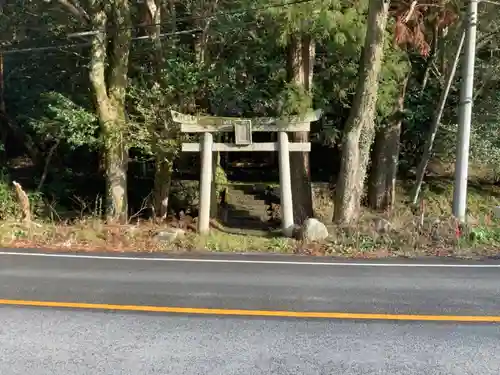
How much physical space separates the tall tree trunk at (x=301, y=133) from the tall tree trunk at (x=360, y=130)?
5.22ft

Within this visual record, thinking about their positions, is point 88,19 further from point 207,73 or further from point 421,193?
point 421,193

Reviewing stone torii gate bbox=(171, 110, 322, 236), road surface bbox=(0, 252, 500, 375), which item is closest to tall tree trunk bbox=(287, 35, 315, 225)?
stone torii gate bbox=(171, 110, 322, 236)

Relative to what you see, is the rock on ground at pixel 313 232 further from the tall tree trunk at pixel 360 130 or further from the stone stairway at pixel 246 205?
the stone stairway at pixel 246 205

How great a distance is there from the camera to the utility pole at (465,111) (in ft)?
38.6

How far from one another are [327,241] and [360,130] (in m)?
3.10

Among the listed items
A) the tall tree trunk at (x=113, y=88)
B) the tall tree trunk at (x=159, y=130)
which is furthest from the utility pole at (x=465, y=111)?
the tall tree trunk at (x=113, y=88)

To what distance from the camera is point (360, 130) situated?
512 inches

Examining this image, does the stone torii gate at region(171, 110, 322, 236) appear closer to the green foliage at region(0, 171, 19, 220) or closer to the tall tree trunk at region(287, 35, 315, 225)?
the tall tree trunk at region(287, 35, 315, 225)

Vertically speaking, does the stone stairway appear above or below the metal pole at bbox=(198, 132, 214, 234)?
below

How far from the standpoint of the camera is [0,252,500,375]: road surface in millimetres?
4500

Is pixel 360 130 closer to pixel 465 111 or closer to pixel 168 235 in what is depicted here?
pixel 465 111

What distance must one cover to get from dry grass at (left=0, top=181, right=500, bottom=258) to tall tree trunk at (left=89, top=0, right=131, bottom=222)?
2.30 m

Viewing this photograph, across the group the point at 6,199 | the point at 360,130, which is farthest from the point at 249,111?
the point at 6,199

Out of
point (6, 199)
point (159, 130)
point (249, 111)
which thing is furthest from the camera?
point (6, 199)
